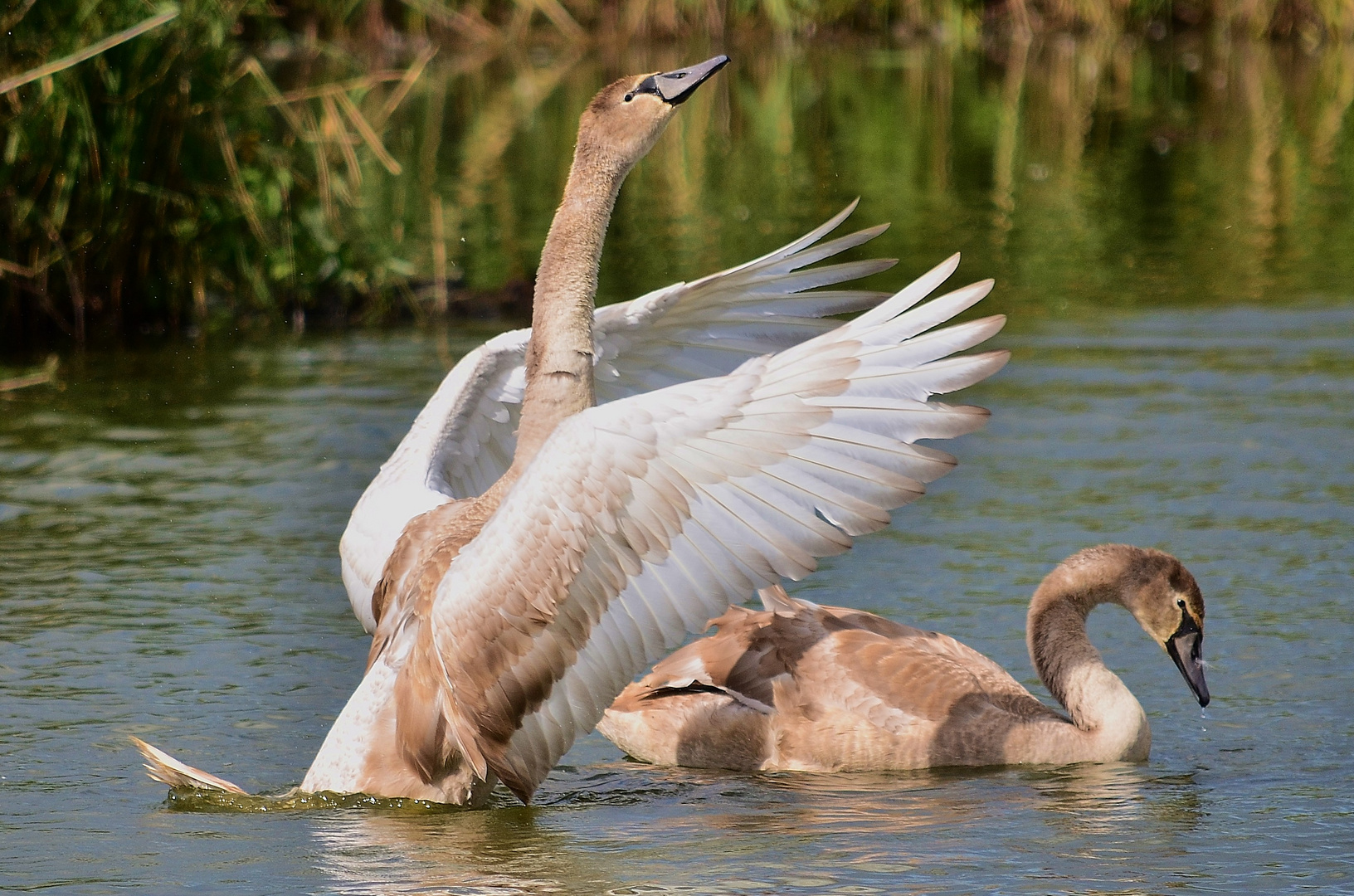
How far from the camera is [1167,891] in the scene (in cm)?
477

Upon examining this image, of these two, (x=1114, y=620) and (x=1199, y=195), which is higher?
(x=1199, y=195)

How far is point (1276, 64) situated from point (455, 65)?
40.0 ft

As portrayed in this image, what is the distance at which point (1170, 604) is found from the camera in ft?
20.4

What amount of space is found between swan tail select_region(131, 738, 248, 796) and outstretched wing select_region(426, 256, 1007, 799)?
0.76m

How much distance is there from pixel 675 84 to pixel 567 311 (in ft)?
2.44

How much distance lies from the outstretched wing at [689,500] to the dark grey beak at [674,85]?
43.7 inches

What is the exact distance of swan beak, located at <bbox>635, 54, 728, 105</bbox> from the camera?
225 inches

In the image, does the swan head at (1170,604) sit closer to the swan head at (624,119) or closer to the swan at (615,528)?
the swan at (615,528)

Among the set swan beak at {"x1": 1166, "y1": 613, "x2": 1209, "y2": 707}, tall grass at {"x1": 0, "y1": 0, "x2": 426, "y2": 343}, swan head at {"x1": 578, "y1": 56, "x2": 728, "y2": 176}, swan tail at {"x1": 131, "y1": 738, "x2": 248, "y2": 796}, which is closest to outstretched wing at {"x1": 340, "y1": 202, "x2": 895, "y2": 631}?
swan head at {"x1": 578, "y1": 56, "x2": 728, "y2": 176}

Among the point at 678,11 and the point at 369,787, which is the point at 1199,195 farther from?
the point at 678,11

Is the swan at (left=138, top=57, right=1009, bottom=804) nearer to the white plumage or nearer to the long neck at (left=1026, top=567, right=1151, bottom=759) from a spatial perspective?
the white plumage

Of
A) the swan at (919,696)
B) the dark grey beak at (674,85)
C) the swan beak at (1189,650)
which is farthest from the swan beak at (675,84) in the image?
the swan beak at (1189,650)

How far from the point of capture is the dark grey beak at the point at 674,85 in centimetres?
573

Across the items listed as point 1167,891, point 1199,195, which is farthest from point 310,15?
point 1167,891
